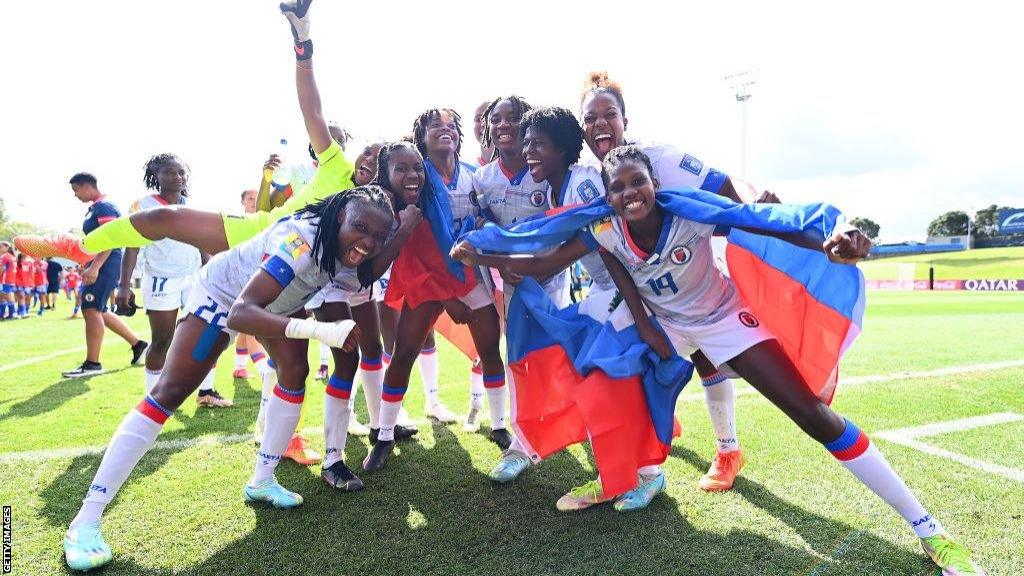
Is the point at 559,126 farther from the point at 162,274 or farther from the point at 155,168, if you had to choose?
the point at 162,274

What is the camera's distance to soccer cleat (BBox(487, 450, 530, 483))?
145 inches

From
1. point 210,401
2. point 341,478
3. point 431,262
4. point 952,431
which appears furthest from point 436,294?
point 952,431

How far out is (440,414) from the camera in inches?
203

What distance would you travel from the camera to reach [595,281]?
12.5 feet

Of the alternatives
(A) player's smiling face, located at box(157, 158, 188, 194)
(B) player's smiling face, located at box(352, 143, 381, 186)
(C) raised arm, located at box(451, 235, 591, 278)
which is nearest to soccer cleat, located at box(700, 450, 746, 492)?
(C) raised arm, located at box(451, 235, 591, 278)

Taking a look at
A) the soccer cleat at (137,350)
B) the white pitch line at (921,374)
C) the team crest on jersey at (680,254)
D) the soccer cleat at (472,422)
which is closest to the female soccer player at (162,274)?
the soccer cleat at (472,422)

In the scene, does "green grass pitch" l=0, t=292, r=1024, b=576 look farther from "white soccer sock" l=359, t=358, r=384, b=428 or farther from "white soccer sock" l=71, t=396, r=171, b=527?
"white soccer sock" l=359, t=358, r=384, b=428

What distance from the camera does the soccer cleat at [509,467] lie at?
3.70 m

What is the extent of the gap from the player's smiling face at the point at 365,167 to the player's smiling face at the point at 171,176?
77.0 inches

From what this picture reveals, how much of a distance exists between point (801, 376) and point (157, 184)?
5094mm

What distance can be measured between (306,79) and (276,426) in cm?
219

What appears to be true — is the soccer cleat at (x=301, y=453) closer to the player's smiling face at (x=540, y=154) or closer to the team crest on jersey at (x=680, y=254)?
the player's smiling face at (x=540, y=154)

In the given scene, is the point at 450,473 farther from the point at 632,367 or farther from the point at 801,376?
the point at 801,376

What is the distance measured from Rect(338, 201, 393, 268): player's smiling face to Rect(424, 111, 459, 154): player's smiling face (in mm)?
1058
